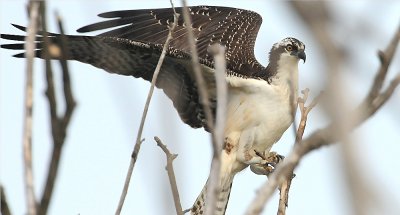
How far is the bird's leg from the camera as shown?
248 inches

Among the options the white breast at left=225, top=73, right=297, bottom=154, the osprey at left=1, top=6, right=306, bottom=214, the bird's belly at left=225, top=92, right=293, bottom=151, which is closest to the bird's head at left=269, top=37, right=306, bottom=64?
the osprey at left=1, top=6, right=306, bottom=214

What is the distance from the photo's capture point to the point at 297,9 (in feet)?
5.44

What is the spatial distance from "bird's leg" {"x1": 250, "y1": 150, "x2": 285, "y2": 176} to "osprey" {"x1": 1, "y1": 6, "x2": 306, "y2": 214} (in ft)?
0.14

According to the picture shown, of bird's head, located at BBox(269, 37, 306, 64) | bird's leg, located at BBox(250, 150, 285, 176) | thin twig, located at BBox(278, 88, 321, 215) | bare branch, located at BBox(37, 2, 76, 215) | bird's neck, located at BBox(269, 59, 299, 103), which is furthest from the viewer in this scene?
bird's head, located at BBox(269, 37, 306, 64)

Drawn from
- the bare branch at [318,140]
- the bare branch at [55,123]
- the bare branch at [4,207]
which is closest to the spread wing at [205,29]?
the bare branch at [4,207]

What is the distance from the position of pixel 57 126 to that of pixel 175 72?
490 centimetres

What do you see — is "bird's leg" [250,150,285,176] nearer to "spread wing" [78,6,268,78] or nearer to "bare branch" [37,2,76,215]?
"spread wing" [78,6,268,78]

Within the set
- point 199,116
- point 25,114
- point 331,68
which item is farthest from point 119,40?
point 331,68

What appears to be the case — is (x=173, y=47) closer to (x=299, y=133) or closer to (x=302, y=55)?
(x=302, y=55)

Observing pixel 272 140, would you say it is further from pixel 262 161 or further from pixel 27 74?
pixel 27 74

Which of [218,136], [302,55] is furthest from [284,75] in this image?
[218,136]

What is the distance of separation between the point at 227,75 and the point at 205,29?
91 cm

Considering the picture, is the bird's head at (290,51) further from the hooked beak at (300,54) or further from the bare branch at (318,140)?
the bare branch at (318,140)

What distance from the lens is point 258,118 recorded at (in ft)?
21.9
